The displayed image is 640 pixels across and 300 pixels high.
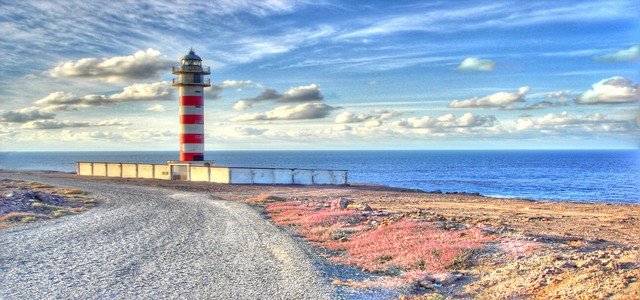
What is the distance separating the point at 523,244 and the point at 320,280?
6335 millimetres

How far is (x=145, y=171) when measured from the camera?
53469 mm

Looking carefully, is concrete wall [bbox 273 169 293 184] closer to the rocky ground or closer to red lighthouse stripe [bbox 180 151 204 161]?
red lighthouse stripe [bbox 180 151 204 161]

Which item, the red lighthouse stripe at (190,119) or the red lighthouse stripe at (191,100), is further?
the red lighthouse stripe at (191,100)

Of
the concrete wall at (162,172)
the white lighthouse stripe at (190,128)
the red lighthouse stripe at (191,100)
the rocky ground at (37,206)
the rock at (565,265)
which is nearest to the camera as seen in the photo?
the rock at (565,265)

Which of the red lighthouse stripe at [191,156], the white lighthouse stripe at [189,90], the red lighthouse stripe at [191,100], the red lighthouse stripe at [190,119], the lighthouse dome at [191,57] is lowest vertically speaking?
the red lighthouse stripe at [191,156]

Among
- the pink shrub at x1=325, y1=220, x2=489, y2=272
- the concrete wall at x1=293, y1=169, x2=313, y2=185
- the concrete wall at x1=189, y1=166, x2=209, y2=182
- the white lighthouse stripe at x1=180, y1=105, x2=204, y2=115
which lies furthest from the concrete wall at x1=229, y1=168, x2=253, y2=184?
the pink shrub at x1=325, y1=220, x2=489, y2=272

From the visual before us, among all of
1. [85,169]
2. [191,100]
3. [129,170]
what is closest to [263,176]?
[191,100]

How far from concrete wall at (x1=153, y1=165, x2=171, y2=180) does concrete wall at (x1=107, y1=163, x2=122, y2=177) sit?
5.79 m

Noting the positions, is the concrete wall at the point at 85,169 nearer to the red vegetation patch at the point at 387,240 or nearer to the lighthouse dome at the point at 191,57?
the lighthouse dome at the point at 191,57

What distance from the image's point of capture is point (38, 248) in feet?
54.0

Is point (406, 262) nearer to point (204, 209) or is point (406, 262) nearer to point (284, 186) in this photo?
point (204, 209)

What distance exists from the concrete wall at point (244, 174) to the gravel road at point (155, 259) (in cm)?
2180

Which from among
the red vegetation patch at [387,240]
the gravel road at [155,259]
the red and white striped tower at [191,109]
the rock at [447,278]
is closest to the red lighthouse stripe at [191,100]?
the red and white striped tower at [191,109]

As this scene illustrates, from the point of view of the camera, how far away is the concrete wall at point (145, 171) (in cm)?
5296
